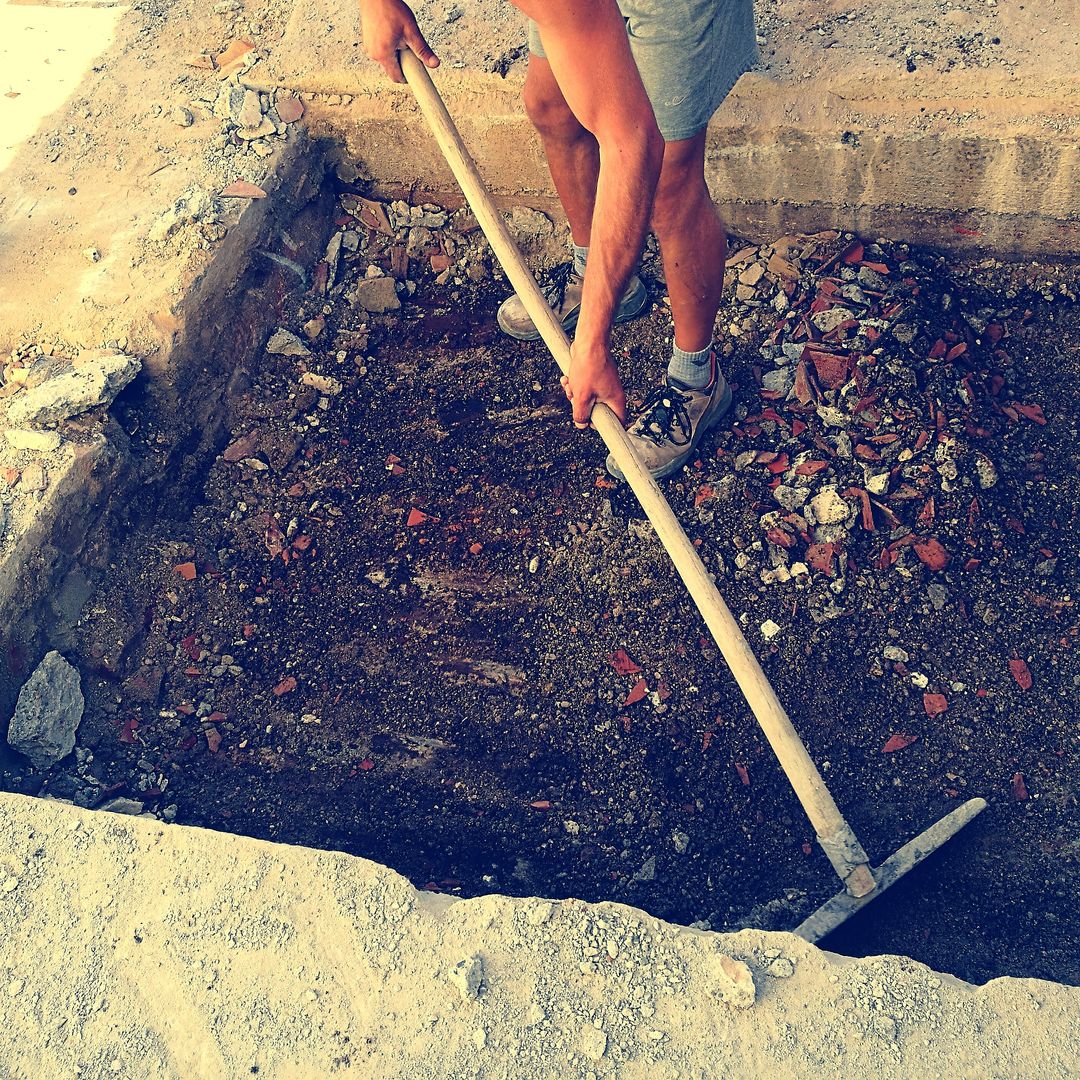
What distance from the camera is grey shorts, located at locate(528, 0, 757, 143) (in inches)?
100

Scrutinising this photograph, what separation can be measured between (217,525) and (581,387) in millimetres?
1635

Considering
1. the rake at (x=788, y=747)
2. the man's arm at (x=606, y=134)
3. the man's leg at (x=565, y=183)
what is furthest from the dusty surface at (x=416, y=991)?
the man's leg at (x=565, y=183)

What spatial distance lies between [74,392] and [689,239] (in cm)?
201

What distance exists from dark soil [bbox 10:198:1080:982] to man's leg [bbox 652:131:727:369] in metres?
0.45

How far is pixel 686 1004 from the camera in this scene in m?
2.10

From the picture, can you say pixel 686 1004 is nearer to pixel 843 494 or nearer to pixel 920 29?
pixel 843 494

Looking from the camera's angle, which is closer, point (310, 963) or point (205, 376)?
point (310, 963)

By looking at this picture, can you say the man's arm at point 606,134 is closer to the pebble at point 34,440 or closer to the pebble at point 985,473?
the pebble at point 985,473

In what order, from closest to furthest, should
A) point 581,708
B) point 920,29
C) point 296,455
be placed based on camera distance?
point 581,708, point 920,29, point 296,455

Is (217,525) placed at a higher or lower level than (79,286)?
lower

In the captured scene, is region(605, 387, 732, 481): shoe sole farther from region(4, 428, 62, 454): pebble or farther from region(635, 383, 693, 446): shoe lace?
region(4, 428, 62, 454): pebble

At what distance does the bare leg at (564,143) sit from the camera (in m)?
3.09

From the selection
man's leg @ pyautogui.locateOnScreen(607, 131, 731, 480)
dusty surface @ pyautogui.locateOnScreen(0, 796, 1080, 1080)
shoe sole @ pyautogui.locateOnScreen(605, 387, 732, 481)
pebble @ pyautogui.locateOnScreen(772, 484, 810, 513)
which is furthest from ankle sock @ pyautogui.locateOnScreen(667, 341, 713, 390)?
dusty surface @ pyautogui.locateOnScreen(0, 796, 1080, 1080)

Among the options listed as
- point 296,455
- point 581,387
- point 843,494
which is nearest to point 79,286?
point 296,455
